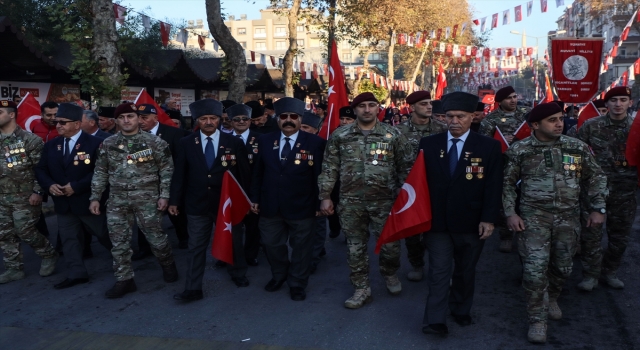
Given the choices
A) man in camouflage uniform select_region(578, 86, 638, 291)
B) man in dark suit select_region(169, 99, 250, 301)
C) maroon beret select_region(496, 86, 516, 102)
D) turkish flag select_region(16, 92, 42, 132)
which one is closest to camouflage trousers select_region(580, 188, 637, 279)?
man in camouflage uniform select_region(578, 86, 638, 291)

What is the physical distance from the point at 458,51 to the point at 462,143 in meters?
28.2

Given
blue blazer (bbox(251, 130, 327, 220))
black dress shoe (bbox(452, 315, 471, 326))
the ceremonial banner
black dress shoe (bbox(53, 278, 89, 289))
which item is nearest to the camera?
black dress shoe (bbox(452, 315, 471, 326))

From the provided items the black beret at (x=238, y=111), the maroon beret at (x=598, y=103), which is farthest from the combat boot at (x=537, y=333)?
the maroon beret at (x=598, y=103)

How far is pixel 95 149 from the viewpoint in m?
6.56

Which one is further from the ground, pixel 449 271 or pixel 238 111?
pixel 238 111

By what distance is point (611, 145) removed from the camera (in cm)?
622

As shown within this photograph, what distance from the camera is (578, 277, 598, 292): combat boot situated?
5.93m

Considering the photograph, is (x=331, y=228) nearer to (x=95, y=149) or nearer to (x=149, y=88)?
(x=95, y=149)

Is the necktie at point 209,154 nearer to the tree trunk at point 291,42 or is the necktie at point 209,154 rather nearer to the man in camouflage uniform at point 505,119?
the man in camouflage uniform at point 505,119

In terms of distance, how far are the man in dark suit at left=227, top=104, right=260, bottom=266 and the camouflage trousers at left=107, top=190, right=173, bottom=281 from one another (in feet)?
4.39

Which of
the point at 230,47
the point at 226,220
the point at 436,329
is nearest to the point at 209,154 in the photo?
the point at 226,220

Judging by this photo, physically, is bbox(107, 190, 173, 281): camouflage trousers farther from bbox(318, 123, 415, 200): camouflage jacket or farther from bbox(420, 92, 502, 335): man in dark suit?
bbox(420, 92, 502, 335): man in dark suit

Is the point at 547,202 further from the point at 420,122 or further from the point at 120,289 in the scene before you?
the point at 120,289

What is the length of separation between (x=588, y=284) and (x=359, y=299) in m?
2.24
